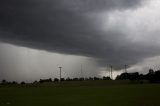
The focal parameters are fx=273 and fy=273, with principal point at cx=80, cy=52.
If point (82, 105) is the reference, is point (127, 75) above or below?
above

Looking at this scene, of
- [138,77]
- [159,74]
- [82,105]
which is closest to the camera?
[82,105]

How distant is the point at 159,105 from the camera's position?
103 ft

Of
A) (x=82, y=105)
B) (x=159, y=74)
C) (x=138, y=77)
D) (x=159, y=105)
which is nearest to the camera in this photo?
(x=159, y=105)

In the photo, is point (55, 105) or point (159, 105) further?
point (55, 105)

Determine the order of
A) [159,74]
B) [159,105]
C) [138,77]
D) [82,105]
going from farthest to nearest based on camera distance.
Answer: [138,77] → [159,74] → [82,105] → [159,105]

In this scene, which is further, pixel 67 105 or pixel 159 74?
pixel 159 74

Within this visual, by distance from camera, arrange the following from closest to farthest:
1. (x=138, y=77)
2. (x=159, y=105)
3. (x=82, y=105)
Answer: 1. (x=159, y=105)
2. (x=82, y=105)
3. (x=138, y=77)

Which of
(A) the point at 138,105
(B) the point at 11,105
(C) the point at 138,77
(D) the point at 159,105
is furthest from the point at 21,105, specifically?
(C) the point at 138,77

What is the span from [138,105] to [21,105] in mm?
14599

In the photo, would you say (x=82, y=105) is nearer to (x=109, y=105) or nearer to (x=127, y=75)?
(x=109, y=105)

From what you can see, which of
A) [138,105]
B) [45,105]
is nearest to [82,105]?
[45,105]

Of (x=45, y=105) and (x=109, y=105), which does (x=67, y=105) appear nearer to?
(x=45, y=105)

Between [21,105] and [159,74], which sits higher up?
[159,74]

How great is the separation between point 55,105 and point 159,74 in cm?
14111
